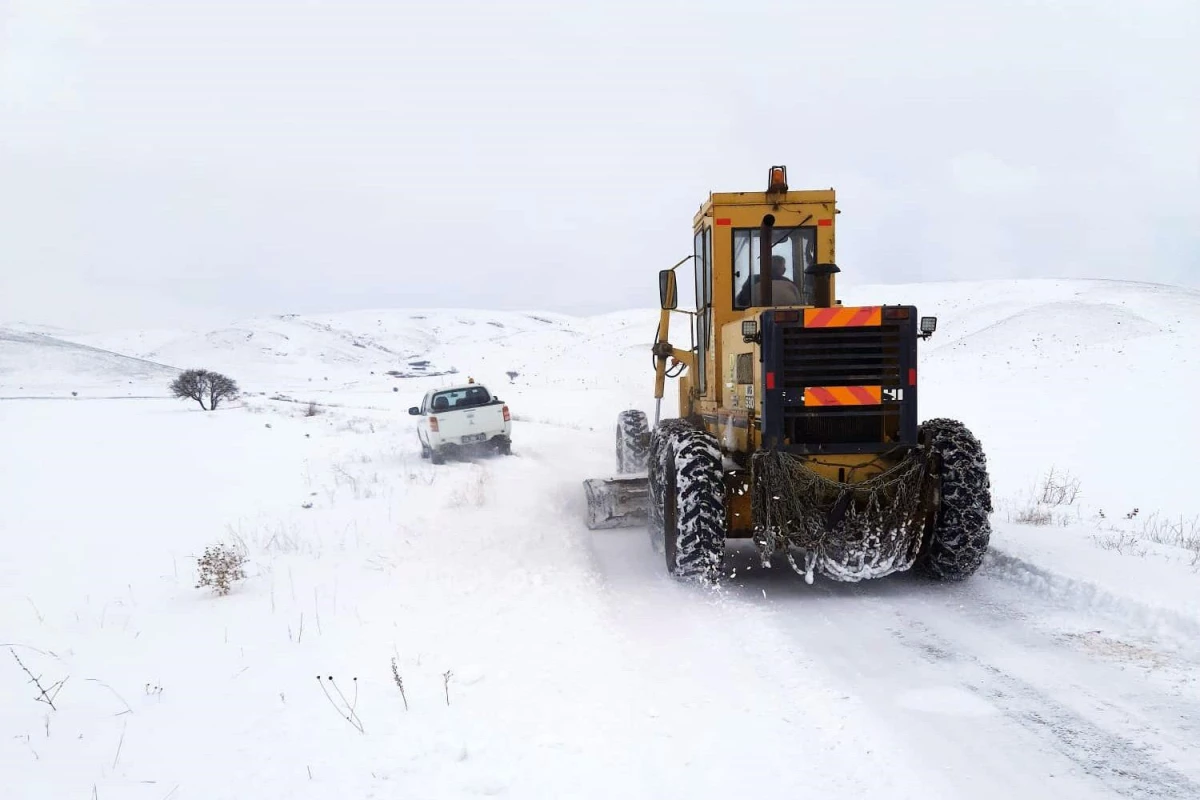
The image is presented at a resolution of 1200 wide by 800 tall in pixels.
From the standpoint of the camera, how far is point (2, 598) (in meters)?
7.20

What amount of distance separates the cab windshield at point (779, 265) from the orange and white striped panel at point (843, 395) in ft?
5.54

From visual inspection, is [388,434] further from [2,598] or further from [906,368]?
[906,368]

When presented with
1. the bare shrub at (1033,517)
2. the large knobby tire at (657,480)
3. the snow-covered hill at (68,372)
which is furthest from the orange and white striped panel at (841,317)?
the snow-covered hill at (68,372)

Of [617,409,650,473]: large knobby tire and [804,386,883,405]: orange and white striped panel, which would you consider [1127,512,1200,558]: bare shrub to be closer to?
[804,386,883,405]: orange and white striped panel

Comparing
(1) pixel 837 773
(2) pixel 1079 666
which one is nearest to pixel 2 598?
(1) pixel 837 773

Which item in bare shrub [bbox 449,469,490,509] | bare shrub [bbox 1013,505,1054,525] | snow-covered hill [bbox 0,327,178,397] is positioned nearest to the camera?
bare shrub [bbox 1013,505,1054,525]

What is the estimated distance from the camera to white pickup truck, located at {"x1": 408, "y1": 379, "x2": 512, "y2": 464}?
16.6 m

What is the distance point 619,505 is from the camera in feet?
31.4

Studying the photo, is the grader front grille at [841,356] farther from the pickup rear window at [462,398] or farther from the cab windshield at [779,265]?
the pickup rear window at [462,398]

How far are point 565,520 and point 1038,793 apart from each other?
23.1 ft

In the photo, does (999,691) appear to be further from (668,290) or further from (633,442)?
(633,442)

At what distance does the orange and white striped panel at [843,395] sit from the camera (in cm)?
644

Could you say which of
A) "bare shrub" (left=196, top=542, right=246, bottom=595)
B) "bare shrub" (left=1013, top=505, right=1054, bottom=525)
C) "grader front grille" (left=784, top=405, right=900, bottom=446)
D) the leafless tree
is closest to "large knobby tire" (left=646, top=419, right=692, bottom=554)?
"grader front grille" (left=784, top=405, right=900, bottom=446)

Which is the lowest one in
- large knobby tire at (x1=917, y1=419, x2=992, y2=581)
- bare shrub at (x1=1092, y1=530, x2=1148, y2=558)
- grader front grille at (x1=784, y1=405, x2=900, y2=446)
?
bare shrub at (x1=1092, y1=530, x2=1148, y2=558)
